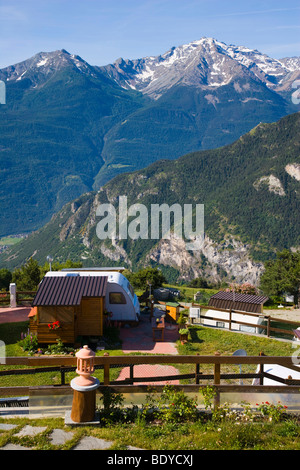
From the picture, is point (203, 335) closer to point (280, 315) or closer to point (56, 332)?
point (56, 332)

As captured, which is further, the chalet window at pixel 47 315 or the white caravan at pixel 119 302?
the white caravan at pixel 119 302

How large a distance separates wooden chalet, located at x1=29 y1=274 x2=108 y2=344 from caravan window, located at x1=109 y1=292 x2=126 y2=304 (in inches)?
72.4

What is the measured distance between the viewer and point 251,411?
7.02 meters

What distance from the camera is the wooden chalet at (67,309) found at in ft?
53.3

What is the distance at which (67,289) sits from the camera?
17094 mm

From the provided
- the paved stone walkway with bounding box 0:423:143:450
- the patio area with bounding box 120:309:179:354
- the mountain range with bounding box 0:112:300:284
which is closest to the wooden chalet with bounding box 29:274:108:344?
the patio area with bounding box 120:309:179:354

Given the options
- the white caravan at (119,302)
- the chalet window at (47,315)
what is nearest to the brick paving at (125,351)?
the white caravan at (119,302)

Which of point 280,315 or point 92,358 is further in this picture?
point 280,315

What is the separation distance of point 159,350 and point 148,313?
21.1 ft

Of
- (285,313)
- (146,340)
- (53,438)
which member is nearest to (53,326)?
(146,340)

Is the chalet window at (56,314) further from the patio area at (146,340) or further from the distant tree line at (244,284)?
the distant tree line at (244,284)
